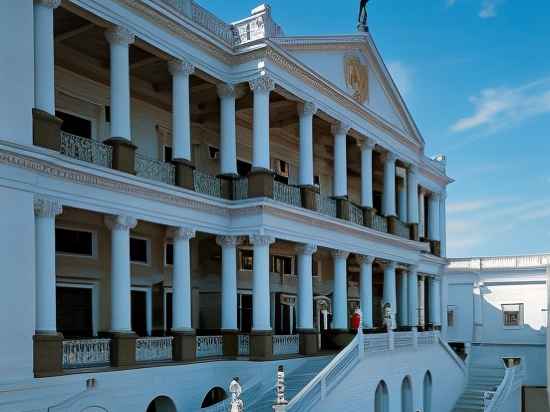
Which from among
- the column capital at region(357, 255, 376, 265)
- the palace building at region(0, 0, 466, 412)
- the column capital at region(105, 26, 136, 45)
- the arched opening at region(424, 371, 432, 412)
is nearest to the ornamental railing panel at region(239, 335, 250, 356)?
the palace building at region(0, 0, 466, 412)

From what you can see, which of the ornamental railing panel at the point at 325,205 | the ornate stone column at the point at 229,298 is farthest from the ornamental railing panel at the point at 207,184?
the ornamental railing panel at the point at 325,205

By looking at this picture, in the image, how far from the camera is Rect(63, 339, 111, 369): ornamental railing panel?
14242mm

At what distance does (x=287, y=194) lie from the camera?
66.8 ft

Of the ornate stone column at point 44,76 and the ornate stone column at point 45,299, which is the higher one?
the ornate stone column at point 44,76

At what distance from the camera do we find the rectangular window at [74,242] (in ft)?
56.1

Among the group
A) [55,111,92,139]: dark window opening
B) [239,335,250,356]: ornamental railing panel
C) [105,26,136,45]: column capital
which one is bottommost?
Answer: [239,335,250,356]: ornamental railing panel

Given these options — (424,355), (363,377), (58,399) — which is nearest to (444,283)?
(424,355)

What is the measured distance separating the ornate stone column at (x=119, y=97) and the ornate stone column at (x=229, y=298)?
473 cm

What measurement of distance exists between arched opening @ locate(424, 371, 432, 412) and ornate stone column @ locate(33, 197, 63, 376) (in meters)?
16.8

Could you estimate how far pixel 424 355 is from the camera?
25250mm

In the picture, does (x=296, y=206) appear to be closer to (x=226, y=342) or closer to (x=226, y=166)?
(x=226, y=166)

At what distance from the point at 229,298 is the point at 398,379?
736cm

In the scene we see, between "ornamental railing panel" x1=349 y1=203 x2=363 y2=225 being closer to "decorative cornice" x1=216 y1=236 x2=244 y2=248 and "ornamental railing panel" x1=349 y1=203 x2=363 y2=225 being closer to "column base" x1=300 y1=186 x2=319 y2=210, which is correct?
"column base" x1=300 y1=186 x2=319 y2=210

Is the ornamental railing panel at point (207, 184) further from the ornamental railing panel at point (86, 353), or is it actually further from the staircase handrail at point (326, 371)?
the staircase handrail at point (326, 371)
